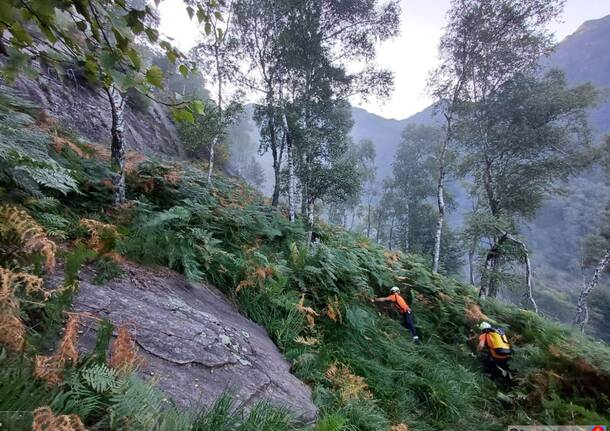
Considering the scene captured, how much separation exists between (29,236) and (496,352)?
739 cm

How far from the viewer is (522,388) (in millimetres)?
5316

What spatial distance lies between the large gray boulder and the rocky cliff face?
646 centimetres

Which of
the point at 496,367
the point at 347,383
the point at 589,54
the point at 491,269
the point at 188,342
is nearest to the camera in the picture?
the point at 188,342

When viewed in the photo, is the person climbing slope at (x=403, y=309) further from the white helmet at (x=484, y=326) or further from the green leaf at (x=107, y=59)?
the green leaf at (x=107, y=59)

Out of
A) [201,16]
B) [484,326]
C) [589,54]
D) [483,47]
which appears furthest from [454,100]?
[589,54]

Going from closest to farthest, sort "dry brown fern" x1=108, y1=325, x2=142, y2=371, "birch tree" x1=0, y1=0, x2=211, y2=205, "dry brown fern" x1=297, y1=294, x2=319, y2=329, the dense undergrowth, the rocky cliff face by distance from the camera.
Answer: "birch tree" x1=0, y1=0, x2=211, y2=205 < the dense undergrowth < "dry brown fern" x1=108, y1=325, x2=142, y2=371 < "dry brown fern" x1=297, y1=294, x2=319, y2=329 < the rocky cliff face

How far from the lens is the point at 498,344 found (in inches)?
230

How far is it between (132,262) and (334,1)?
13294 mm

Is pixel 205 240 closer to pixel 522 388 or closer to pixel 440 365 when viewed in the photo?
pixel 440 365

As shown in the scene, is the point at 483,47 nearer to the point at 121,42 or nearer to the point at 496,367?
the point at 496,367

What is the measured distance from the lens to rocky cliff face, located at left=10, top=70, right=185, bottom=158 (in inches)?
383

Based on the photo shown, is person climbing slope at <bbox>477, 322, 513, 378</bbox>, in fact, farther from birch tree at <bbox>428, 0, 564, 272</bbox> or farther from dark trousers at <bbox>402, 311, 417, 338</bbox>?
birch tree at <bbox>428, 0, 564, 272</bbox>

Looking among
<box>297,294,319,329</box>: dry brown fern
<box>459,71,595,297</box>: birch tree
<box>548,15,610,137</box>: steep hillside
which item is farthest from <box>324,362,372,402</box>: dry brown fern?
<box>548,15,610,137</box>: steep hillside

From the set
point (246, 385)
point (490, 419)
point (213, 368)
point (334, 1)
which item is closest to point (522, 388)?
point (490, 419)
